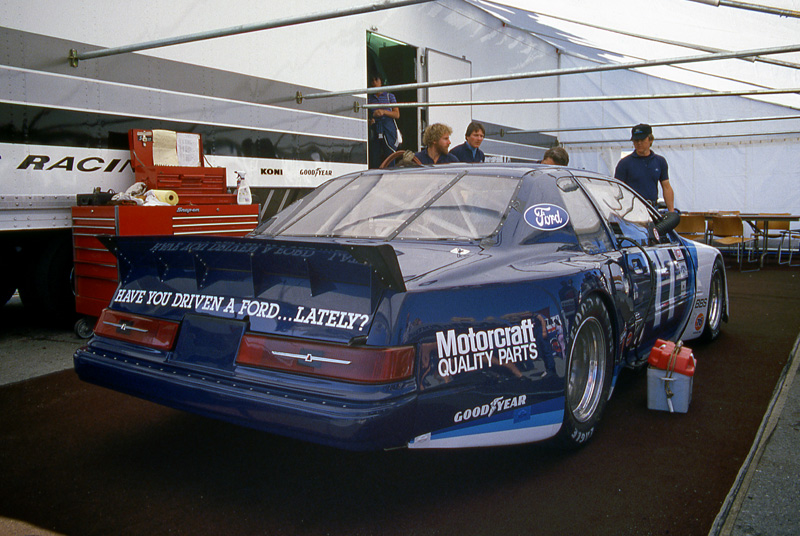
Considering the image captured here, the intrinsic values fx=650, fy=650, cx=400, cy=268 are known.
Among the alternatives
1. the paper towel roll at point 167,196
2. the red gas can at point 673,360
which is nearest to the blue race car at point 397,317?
the red gas can at point 673,360

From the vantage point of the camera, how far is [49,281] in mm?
5188

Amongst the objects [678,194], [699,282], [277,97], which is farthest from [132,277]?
[678,194]

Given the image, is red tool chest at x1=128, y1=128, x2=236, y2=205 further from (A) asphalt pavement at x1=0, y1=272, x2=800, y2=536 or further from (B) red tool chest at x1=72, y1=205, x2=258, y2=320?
(A) asphalt pavement at x1=0, y1=272, x2=800, y2=536

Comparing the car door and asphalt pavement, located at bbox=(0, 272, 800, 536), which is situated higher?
the car door

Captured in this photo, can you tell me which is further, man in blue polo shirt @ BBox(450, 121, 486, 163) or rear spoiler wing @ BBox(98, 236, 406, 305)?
man in blue polo shirt @ BBox(450, 121, 486, 163)

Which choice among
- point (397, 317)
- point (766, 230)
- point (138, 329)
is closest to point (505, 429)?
point (397, 317)

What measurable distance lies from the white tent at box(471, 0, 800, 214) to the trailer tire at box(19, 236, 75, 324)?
625 cm

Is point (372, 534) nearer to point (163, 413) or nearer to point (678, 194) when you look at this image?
point (163, 413)

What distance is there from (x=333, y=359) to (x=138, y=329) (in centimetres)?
95

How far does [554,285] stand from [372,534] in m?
1.14

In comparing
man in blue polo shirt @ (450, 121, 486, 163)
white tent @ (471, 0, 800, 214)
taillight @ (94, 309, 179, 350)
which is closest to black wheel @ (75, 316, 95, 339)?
taillight @ (94, 309, 179, 350)

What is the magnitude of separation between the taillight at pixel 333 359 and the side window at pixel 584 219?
1.40 meters

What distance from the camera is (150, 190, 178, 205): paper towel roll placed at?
525 cm

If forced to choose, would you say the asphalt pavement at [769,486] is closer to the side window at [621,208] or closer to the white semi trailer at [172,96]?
the side window at [621,208]
